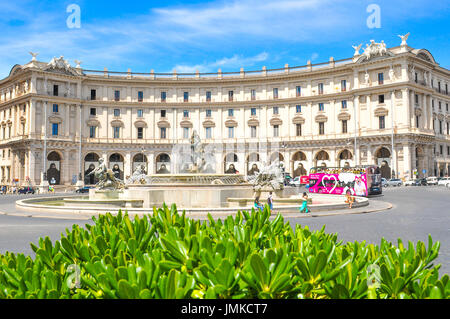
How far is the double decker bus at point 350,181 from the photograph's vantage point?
→ 3344 cm

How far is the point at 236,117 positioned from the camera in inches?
2645

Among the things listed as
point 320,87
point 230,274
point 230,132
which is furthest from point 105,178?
point 320,87

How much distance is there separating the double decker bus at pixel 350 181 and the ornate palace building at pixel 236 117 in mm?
23053

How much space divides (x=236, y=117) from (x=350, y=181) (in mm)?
36019

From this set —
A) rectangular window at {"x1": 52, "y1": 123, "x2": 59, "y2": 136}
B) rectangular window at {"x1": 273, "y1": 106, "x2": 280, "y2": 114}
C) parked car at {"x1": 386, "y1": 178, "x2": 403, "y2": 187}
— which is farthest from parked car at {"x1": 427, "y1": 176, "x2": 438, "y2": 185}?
rectangular window at {"x1": 52, "y1": 123, "x2": 59, "y2": 136}

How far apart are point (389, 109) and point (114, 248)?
197 ft

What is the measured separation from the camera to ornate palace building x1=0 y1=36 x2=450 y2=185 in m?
57.3

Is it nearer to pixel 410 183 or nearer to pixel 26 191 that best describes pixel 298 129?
pixel 410 183

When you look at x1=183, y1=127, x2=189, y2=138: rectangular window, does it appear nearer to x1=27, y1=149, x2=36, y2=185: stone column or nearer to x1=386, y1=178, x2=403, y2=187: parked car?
x1=27, y1=149, x2=36, y2=185: stone column

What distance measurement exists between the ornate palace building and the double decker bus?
23053 millimetres

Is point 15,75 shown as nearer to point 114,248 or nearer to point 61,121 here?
point 61,121

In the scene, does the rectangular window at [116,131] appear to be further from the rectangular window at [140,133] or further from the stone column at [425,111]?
the stone column at [425,111]

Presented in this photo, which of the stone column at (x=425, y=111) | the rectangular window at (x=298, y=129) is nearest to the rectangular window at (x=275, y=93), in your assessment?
the rectangular window at (x=298, y=129)
